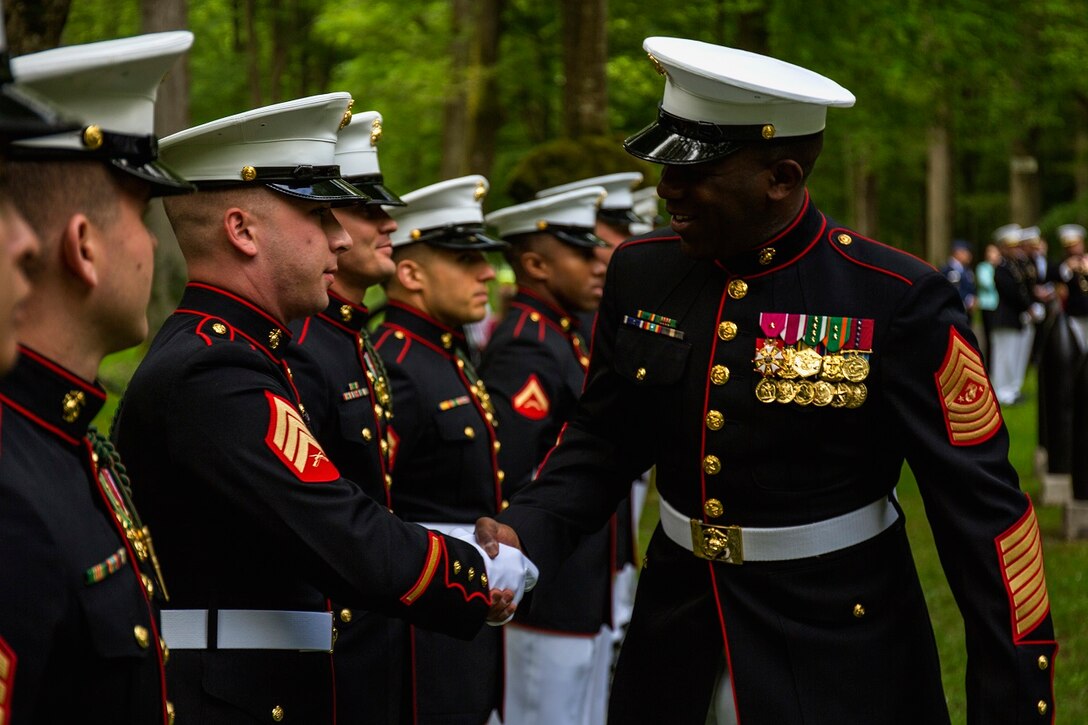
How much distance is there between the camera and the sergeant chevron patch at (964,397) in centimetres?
311

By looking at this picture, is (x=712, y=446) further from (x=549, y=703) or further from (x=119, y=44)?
(x=549, y=703)

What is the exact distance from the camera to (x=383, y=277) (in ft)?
14.9

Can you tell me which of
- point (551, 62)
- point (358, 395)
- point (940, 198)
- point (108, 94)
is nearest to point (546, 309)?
point (358, 395)

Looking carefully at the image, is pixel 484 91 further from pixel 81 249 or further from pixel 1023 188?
pixel 1023 188

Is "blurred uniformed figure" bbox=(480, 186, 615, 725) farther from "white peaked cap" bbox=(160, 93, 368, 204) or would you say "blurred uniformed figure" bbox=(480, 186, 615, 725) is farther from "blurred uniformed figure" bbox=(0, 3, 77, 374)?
"blurred uniformed figure" bbox=(0, 3, 77, 374)

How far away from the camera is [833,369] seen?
3236 millimetres

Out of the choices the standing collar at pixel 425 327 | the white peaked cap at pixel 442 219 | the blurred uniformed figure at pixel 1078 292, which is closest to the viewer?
the standing collar at pixel 425 327

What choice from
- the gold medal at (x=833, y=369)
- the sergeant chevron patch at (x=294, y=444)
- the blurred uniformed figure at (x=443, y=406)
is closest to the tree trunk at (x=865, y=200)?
the blurred uniformed figure at (x=443, y=406)

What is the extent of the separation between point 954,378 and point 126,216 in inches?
73.2

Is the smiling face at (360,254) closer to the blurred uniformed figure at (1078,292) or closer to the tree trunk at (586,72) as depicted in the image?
the tree trunk at (586,72)

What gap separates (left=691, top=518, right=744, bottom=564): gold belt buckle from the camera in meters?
3.29

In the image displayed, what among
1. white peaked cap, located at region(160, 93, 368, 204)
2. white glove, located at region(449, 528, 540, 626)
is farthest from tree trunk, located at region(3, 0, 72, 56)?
white glove, located at region(449, 528, 540, 626)

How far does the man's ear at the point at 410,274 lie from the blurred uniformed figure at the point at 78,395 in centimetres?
290

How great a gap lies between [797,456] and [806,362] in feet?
0.74
